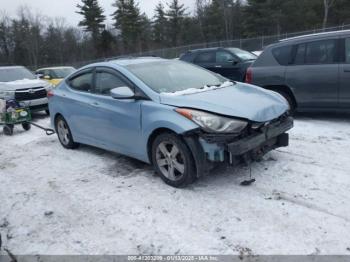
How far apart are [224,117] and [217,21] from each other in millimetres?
49986

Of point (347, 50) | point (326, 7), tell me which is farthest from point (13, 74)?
A: point (326, 7)

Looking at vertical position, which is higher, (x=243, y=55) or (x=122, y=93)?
(x=243, y=55)

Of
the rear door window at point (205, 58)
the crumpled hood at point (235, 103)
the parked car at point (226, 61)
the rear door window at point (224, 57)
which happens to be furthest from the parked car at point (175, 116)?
the rear door window at point (205, 58)

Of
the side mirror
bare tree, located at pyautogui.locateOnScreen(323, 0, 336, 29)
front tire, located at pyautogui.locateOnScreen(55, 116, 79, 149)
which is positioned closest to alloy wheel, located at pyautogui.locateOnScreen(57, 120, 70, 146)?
front tire, located at pyautogui.locateOnScreen(55, 116, 79, 149)

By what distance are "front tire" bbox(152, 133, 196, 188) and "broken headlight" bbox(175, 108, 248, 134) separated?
1.09ft

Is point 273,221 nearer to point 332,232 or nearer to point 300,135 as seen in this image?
point 332,232

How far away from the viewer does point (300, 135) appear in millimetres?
6453

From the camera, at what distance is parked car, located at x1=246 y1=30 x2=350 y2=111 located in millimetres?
6637

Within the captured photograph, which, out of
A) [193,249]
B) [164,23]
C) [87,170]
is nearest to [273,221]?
[193,249]

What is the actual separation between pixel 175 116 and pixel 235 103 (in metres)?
0.78

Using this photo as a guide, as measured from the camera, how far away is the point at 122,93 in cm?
489

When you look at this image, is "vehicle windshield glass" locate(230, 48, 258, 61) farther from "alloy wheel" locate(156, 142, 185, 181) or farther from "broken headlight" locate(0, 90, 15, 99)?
"alloy wheel" locate(156, 142, 185, 181)

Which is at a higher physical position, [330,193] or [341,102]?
[341,102]

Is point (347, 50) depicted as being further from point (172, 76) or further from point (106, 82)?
point (106, 82)
